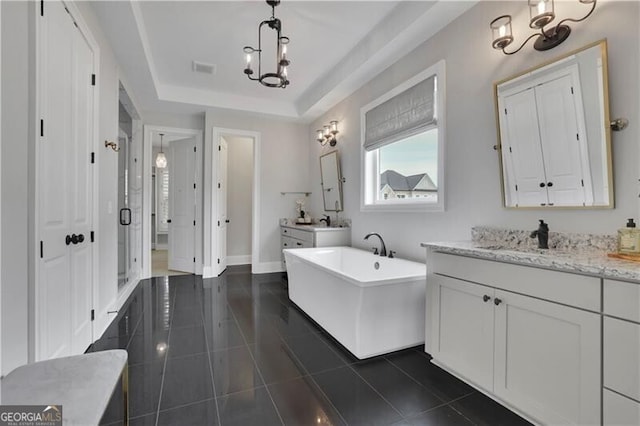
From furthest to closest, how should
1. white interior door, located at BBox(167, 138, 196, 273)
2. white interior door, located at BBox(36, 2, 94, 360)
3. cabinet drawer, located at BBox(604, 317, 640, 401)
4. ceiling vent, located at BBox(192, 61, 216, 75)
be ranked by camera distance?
white interior door, located at BBox(167, 138, 196, 273), ceiling vent, located at BBox(192, 61, 216, 75), white interior door, located at BBox(36, 2, 94, 360), cabinet drawer, located at BBox(604, 317, 640, 401)

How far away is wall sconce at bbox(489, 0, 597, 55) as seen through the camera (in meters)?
1.64

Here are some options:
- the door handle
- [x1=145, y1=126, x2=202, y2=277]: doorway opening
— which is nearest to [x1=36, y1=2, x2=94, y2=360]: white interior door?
the door handle

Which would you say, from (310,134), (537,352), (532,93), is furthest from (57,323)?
(310,134)

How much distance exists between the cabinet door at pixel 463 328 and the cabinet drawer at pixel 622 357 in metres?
0.51

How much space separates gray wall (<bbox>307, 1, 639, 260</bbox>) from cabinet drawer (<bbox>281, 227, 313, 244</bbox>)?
3.11 feet

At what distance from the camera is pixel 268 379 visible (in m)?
1.90

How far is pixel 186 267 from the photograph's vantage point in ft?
16.7

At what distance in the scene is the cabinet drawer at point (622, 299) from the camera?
3.59 ft

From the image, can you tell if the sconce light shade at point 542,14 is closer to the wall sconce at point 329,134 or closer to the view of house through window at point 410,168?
the view of house through window at point 410,168

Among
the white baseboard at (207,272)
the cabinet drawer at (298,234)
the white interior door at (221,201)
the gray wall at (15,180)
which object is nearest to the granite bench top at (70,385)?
the gray wall at (15,180)

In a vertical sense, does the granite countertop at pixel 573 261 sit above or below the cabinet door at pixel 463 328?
above

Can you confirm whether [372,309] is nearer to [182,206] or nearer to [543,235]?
[543,235]

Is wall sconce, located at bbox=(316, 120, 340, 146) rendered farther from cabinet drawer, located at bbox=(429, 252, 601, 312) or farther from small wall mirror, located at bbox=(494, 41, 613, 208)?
cabinet drawer, located at bbox=(429, 252, 601, 312)

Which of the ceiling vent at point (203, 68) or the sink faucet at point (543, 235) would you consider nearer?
the sink faucet at point (543, 235)
